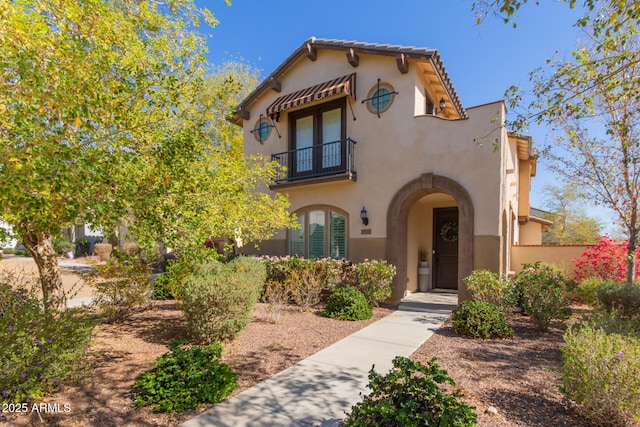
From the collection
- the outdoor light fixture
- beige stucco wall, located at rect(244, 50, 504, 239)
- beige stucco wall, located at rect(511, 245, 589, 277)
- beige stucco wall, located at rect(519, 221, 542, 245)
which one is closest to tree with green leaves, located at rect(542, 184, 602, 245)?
beige stucco wall, located at rect(519, 221, 542, 245)

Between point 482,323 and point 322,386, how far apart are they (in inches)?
149

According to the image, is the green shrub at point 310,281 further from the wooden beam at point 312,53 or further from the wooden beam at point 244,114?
the wooden beam at point 312,53

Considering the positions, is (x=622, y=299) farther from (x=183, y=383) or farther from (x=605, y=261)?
(x=183, y=383)

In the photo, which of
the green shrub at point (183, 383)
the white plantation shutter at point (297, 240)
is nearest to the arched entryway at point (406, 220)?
the white plantation shutter at point (297, 240)

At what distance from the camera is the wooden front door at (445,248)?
11.8m

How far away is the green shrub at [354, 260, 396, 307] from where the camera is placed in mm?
8922

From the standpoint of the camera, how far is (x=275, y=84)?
12594mm

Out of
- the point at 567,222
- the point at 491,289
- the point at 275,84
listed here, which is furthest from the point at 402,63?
the point at 567,222

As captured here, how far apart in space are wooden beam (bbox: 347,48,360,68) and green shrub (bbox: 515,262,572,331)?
812 cm

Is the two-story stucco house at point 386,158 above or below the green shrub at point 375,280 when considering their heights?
above

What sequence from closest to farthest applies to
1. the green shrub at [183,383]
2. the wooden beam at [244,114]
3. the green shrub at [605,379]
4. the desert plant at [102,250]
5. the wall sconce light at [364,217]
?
the green shrub at [605,379] → the green shrub at [183,383] → the wall sconce light at [364,217] → the wooden beam at [244,114] → the desert plant at [102,250]

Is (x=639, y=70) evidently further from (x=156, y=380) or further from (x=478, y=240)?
(x=156, y=380)

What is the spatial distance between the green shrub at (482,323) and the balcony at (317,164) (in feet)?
17.7

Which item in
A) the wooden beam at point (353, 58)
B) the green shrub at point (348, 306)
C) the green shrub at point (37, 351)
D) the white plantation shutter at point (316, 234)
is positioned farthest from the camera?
Result: the white plantation shutter at point (316, 234)
